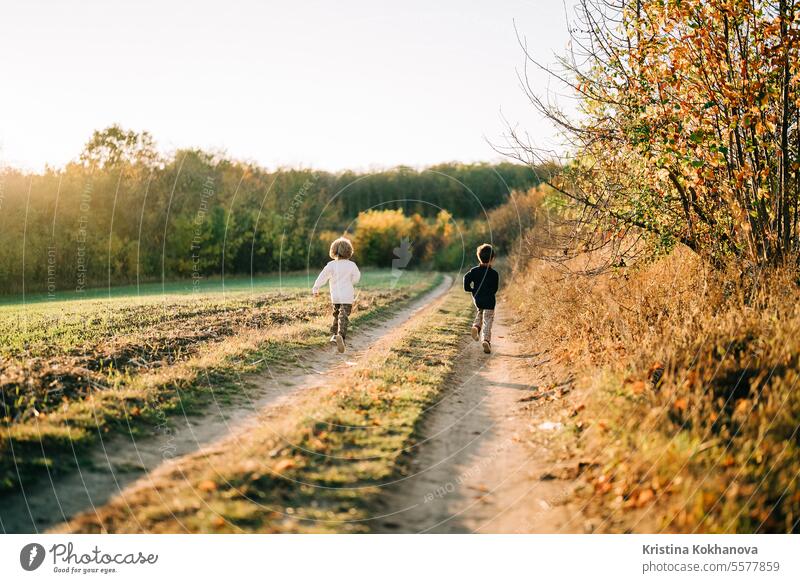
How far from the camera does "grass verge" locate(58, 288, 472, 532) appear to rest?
4512mm

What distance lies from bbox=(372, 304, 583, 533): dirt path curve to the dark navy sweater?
2.99 meters

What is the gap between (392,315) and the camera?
63.7 feet

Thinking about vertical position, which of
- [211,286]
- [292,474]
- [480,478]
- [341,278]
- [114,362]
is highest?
[341,278]

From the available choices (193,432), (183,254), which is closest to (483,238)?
(183,254)

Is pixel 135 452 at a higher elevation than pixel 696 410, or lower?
lower

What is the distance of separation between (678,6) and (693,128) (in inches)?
70.7

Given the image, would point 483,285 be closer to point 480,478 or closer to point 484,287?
point 484,287

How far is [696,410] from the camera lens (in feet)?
17.4

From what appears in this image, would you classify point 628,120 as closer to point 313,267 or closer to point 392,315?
point 392,315

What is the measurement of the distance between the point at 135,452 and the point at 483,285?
739cm

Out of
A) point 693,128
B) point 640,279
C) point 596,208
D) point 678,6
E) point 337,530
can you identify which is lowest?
point 337,530
